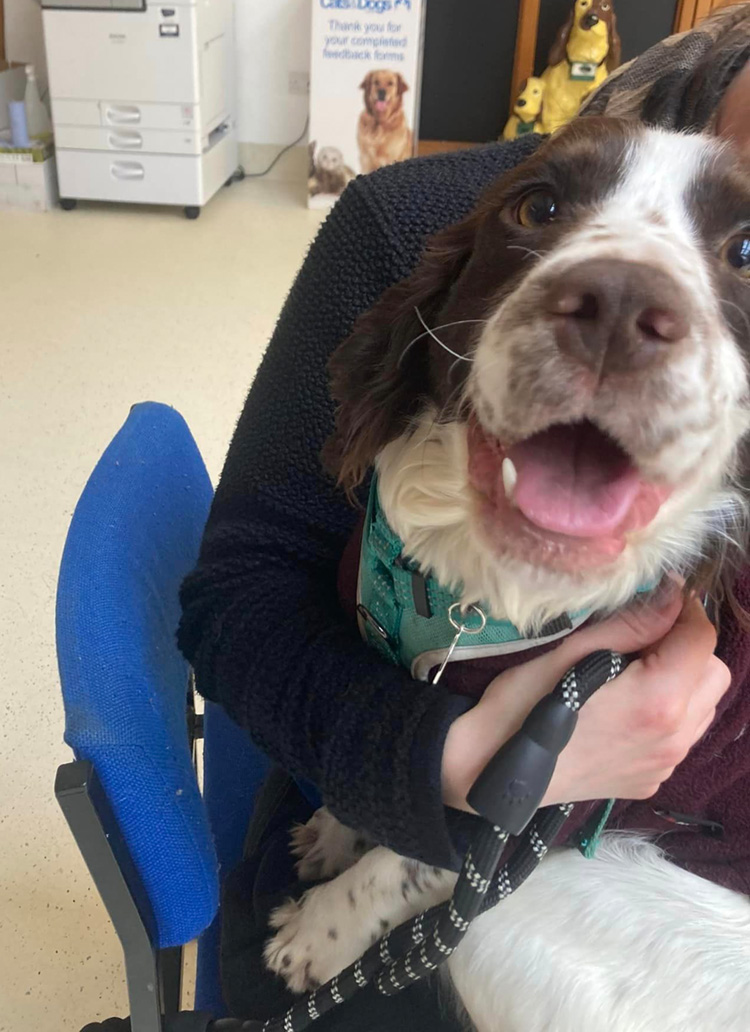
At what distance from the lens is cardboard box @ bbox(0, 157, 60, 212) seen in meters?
4.57

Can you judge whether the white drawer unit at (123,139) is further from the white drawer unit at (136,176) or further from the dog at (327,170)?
the dog at (327,170)

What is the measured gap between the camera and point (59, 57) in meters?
4.38

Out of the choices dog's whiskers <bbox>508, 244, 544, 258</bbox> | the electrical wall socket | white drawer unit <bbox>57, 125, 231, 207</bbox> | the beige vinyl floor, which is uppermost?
dog's whiskers <bbox>508, 244, 544, 258</bbox>

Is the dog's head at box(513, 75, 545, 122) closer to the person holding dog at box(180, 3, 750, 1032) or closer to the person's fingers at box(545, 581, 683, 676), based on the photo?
the person holding dog at box(180, 3, 750, 1032)

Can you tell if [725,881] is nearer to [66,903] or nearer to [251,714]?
[251,714]

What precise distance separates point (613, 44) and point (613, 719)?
15.7 ft

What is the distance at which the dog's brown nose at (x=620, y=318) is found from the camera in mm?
601

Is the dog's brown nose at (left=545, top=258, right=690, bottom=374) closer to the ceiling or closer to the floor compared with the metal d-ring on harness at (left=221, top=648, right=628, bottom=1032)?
closer to the ceiling

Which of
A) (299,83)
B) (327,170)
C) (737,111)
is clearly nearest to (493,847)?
(737,111)

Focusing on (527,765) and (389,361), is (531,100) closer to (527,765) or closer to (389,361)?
(389,361)

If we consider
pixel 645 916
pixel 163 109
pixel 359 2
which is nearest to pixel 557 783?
Answer: pixel 645 916

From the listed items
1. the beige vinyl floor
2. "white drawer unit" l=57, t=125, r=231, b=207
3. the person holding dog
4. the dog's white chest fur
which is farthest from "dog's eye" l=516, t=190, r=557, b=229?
"white drawer unit" l=57, t=125, r=231, b=207

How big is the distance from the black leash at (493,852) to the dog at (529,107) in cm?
456

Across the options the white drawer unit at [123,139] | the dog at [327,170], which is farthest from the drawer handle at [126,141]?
the dog at [327,170]
